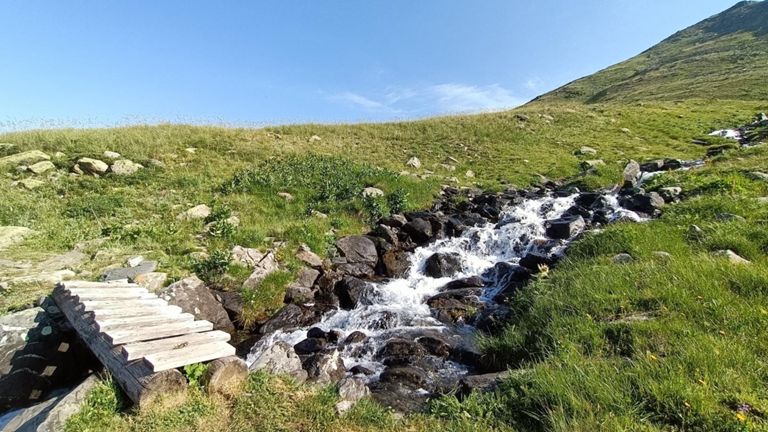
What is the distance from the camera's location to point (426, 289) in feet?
40.0

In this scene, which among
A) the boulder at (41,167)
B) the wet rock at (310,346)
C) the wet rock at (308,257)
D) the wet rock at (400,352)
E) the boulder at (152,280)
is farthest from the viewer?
the boulder at (41,167)

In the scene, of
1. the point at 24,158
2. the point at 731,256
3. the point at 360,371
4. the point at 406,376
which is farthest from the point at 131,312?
the point at 24,158

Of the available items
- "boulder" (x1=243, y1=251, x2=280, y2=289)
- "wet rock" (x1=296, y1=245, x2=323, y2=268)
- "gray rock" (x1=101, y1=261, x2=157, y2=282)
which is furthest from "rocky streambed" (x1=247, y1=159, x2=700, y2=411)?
"gray rock" (x1=101, y1=261, x2=157, y2=282)

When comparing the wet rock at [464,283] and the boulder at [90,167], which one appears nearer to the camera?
the wet rock at [464,283]

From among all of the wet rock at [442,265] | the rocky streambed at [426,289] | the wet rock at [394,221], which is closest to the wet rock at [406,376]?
the rocky streambed at [426,289]

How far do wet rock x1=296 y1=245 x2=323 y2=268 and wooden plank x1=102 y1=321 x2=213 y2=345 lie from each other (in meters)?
5.13

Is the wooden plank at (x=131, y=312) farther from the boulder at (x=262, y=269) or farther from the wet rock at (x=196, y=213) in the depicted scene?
the wet rock at (x=196, y=213)

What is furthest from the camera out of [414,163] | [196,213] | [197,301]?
[414,163]

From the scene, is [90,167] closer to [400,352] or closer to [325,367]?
[325,367]

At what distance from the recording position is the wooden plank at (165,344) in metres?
5.67

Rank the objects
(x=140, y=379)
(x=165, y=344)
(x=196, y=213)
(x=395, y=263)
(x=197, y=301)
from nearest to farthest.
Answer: (x=140, y=379) → (x=165, y=344) → (x=197, y=301) → (x=395, y=263) → (x=196, y=213)

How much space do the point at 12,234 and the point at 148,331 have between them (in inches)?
362

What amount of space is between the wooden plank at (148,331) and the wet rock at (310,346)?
7.00 feet

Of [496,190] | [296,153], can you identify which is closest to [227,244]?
[296,153]
